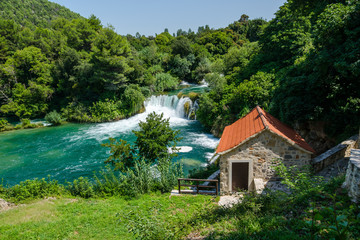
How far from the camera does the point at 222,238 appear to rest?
15.7ft

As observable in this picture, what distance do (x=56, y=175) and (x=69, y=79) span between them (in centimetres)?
2009

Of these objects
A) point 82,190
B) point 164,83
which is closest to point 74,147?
point 82,190

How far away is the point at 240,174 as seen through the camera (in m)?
9.00

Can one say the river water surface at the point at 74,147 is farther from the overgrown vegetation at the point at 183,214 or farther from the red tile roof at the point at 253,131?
the red tile roof at the point at 253,131

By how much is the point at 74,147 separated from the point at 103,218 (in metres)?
14.4

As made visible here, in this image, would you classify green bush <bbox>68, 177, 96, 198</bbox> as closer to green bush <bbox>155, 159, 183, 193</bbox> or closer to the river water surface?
the river water surface

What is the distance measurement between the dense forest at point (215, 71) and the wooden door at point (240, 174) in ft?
15.2

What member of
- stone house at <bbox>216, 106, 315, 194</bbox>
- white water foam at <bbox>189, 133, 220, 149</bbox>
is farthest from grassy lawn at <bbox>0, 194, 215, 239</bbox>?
white water foam at <bbox>189, 133, 220, 149</bbox>

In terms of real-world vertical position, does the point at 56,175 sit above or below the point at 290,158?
below

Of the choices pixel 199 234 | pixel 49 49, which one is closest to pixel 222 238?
pixel 199 234

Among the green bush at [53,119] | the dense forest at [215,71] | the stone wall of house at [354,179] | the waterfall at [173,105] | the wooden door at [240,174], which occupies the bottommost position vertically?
the wooden door at [240,174]

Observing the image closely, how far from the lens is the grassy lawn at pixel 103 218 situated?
6277 millimetres

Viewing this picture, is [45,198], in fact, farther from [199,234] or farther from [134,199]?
[199,234]

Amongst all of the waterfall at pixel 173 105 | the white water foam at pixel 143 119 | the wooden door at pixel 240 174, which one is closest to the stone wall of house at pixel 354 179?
the wooden door at pixel 240 174
